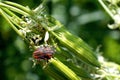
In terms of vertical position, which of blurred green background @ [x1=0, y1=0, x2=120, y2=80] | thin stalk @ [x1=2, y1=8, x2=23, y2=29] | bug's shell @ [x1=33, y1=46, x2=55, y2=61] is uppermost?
blurred green background @ [x1=0, y1=0, x2=120, y2=80]

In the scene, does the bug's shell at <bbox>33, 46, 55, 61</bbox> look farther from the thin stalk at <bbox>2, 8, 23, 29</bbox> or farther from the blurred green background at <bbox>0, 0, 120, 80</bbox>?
the blurred green background at <bbox>0, 0, 120, 80</bbox>

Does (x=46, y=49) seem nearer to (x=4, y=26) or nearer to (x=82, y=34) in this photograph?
(x=4, y=26)

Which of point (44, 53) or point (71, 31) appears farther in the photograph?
point (71, 31)

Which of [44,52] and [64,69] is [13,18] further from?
[64,69]

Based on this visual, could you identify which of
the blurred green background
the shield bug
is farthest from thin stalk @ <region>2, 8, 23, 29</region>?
the blurred green background

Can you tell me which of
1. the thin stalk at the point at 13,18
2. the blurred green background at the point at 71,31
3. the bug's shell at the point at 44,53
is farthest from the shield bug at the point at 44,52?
the blurred green background at the point at 71,31

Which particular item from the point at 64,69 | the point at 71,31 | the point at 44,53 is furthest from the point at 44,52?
the point at 71,31
